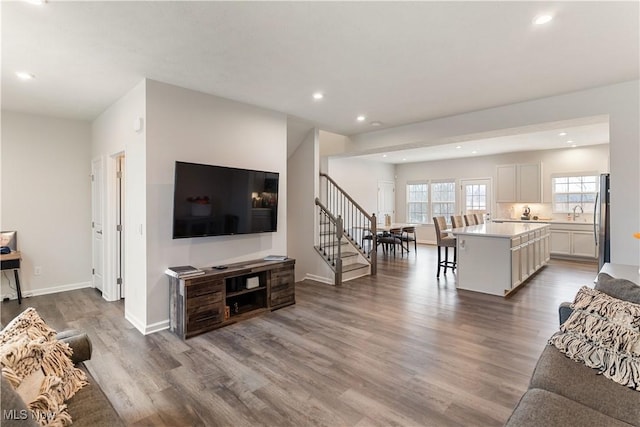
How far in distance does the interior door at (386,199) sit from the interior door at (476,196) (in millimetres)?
2308

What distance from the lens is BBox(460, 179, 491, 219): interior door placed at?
30.4 feet

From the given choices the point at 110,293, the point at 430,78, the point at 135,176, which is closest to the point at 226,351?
the point at 135,176

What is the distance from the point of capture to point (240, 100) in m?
4.06

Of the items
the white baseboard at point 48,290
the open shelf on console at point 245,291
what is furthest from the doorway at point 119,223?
the open shelf on console at point 245,291

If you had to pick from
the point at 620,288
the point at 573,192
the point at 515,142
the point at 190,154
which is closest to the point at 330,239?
the point at 190,154

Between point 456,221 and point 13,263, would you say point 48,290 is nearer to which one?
point 13,263

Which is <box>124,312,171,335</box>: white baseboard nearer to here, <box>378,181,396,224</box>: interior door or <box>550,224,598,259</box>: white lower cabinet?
<box>378,181,396,224</box>: interior door

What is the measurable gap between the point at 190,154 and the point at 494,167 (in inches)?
337

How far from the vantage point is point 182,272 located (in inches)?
129

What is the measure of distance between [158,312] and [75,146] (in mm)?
3413

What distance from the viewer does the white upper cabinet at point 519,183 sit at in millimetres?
8289

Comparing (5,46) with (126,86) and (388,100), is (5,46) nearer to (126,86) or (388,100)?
(126,86)

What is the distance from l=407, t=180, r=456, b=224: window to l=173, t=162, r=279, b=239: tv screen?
736 cm

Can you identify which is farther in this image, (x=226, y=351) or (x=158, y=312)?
(x=158, y=312)
